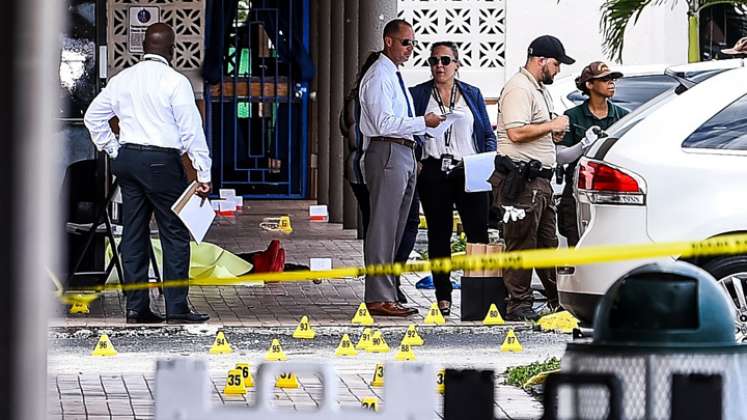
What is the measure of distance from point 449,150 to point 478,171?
0.29 metres

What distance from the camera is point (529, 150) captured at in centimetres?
987

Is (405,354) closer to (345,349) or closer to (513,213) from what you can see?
(345,349)

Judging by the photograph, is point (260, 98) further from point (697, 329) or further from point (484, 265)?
point (697, 329)

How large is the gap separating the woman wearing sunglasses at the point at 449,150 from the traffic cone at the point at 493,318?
0.53m

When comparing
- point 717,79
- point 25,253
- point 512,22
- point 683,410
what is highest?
point 512,22

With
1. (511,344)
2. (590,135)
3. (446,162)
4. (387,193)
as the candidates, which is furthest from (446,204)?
(511,344)

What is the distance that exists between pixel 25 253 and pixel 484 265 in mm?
4066

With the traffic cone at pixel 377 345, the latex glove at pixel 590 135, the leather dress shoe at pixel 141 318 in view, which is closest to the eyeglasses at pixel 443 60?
the latex glove at pixel 590 135

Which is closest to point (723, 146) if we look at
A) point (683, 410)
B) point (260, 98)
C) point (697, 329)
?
point (697, 329)

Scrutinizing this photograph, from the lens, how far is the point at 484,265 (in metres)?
6.96

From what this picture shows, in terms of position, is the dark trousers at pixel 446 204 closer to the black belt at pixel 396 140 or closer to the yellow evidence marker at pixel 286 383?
the black belt at pixel 396 140

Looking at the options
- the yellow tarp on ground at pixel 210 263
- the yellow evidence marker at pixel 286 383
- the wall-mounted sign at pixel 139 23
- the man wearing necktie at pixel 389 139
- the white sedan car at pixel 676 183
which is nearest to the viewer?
the yellow evidence marker at pixel 286 383

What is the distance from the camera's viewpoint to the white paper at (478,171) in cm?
1008

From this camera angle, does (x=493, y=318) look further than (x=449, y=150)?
No
